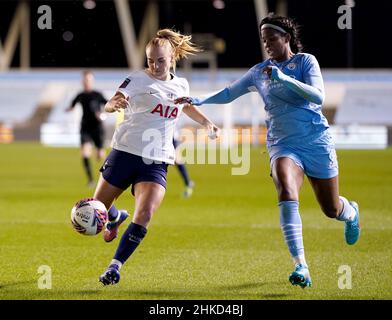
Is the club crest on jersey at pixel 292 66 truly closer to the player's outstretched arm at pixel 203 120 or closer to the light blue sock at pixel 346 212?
the player's outstretched arm at pixel 203 120

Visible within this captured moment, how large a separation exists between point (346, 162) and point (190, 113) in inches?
771

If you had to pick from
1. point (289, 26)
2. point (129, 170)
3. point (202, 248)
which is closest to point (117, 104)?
point (129, 170)

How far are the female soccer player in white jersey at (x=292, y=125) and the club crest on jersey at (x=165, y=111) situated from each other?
0.56ft

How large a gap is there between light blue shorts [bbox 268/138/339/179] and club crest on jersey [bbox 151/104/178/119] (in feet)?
3.18

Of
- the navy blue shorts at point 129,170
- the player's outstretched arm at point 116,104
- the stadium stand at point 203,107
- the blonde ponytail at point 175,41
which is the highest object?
the blonde ponytail at point 175,41

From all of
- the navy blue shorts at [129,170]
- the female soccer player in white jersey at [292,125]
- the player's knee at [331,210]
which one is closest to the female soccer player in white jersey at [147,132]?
the navy blue shorts at [129,170]

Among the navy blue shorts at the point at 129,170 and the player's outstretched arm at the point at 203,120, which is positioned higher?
the player's outstretched arm at the point at 203,120

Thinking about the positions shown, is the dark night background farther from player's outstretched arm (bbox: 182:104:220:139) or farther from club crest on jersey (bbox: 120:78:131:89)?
club crest on jersey (bbox: 120:78:131:89)

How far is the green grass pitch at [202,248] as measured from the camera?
8.43 meters

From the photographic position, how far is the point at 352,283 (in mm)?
8680

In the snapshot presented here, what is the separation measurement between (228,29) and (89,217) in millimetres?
47482

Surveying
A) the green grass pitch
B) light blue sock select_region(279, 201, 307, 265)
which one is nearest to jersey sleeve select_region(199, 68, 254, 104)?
light blue sock select_region(279, 201, 307, 265)
